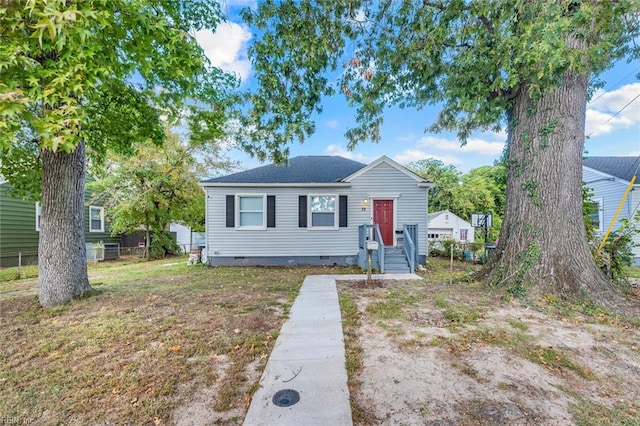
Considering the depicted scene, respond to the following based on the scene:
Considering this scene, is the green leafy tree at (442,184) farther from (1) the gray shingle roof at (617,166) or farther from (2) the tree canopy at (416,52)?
(2) the tree canopy at (416,52)

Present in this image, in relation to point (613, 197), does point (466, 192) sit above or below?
above

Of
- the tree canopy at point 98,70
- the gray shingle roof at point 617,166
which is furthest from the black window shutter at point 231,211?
the gray shingle roof at point 617,166

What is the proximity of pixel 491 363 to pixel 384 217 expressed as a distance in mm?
7805

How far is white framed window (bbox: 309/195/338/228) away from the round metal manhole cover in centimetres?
816

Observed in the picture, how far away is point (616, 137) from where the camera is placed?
14922 millimetres

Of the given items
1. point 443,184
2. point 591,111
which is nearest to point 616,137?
point 591,111

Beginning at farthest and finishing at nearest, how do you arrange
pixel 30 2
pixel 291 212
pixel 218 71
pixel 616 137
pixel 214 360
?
pixel 616 137, pixel 291 212, pixel 218 71, pixel 214 360, pixel 30 2

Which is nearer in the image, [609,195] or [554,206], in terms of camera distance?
[554,206]

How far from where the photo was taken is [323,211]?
1059 centimetres

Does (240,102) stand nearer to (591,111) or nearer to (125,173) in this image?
(125,173)

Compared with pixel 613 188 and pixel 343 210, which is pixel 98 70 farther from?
pixel 613 188

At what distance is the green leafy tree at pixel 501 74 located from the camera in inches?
175

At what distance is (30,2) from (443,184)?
30897mm

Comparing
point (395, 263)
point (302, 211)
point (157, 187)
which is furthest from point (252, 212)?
point (157, 187)
